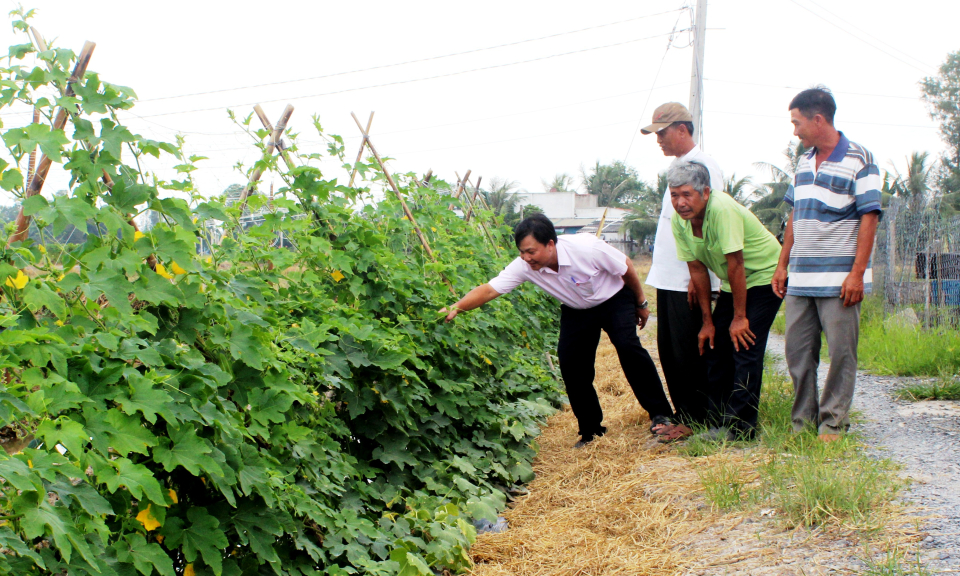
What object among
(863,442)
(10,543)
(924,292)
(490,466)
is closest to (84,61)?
(10,543)

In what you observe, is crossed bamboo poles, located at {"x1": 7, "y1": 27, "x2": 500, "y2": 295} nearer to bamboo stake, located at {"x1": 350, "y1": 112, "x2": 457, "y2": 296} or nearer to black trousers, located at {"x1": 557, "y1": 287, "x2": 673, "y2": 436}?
bamboo stake, located at {"x1": 350, "y1": 112, "x2": 457, "y2": 296}

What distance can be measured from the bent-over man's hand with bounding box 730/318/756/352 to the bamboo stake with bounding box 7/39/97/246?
317 cm

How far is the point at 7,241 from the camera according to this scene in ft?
6.18

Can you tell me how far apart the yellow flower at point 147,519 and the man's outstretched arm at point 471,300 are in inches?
90.0

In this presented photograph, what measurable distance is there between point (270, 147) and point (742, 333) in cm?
273

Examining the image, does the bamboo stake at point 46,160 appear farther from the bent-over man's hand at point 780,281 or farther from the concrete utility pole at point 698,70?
the concrete utility pole at point 698,70

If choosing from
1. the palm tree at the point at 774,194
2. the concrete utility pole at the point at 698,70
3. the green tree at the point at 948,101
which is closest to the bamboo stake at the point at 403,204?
the concrete utility pole at the point at 698,70

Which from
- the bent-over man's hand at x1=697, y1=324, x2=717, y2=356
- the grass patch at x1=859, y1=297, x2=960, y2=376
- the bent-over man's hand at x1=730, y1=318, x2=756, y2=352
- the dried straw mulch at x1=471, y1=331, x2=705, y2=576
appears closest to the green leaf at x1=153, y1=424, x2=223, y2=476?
the dried straw mulch at x1=471, y1=331, x2=705, y2=576

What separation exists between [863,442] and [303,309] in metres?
2.82

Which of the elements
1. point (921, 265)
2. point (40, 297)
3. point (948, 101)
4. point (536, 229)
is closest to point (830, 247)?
point (536, 229)

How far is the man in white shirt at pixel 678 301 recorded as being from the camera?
437 centimetres

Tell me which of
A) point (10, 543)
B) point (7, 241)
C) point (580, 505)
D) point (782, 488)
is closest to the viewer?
point (10, 543)

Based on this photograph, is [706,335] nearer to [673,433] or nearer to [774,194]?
[673,433]

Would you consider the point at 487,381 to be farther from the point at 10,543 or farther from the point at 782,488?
the point at 10,543
